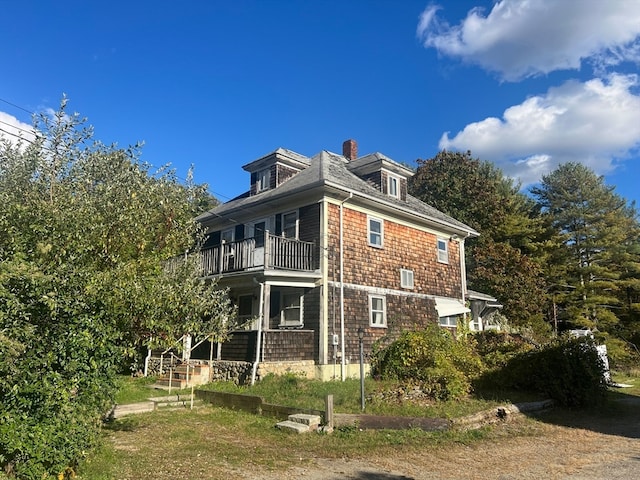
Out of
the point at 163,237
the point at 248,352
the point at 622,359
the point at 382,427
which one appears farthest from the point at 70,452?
the point at 622,359

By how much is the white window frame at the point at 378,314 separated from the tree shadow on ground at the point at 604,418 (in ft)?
22.1

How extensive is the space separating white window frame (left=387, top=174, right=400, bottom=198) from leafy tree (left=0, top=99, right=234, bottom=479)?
38.1ft

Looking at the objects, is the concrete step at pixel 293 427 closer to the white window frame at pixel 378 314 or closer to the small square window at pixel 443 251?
the white window frame at pixel 378 314

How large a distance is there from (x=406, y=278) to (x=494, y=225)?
15886 mm

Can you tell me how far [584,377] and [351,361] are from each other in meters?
7.29

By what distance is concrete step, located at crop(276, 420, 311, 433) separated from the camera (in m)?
9.80

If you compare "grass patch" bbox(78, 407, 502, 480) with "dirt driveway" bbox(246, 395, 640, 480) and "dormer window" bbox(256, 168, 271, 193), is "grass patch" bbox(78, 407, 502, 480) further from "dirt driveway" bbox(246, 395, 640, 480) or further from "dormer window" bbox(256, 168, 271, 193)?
"dormer window" bbox(256, 168, 271, 193)

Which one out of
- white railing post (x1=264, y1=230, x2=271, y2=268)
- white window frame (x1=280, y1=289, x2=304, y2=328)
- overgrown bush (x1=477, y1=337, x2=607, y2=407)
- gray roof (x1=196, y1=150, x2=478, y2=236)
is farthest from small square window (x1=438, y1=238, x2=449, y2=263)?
white railing post (x1=264, y1=230, x2=271, y2=268)

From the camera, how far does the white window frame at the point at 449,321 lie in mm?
21156

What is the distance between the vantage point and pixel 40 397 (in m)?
5.52

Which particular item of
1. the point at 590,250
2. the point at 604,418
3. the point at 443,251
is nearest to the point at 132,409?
the point at 604,418

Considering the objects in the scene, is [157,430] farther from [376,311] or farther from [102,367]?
[376,311]

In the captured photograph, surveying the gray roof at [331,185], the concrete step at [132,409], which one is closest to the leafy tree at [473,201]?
the gray roof at [331,185]

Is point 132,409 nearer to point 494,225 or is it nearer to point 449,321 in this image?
point 449,321
